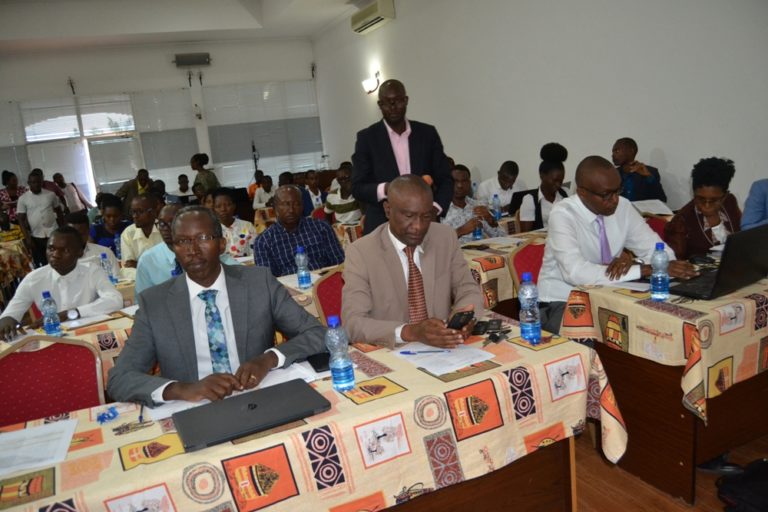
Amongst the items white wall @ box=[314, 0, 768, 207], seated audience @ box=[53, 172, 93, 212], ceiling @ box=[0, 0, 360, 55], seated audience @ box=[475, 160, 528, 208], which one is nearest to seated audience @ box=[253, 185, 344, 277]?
seated audience @ box=[475, 160, 528, 208]

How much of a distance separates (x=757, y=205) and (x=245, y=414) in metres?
3.63

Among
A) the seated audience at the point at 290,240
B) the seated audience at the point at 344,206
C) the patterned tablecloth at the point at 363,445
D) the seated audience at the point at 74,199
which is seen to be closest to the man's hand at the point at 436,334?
the patterned tablecloth at the point at 363,445

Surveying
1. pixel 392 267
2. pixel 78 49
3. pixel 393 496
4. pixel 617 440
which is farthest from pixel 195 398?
pixel 78 49

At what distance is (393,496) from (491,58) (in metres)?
6.95

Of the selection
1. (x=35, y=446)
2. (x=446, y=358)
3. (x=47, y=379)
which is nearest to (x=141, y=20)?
(x=47, y=379)

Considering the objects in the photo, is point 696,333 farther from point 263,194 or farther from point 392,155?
point 263,194

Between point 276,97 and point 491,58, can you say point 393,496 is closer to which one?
point 491,58

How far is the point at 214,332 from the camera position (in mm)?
2236

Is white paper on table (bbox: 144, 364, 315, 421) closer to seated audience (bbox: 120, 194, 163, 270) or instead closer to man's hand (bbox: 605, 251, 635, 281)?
man's hand (bbox: 605, 251, 635, 281)

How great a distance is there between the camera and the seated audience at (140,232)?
17.2 ft

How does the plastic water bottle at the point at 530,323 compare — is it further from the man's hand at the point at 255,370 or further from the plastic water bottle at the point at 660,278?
the man's hand at the point at 255,370

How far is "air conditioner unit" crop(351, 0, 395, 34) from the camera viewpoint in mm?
9406

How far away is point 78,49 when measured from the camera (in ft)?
38.0

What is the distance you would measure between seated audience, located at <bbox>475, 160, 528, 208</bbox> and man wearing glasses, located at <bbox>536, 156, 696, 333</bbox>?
361cm
